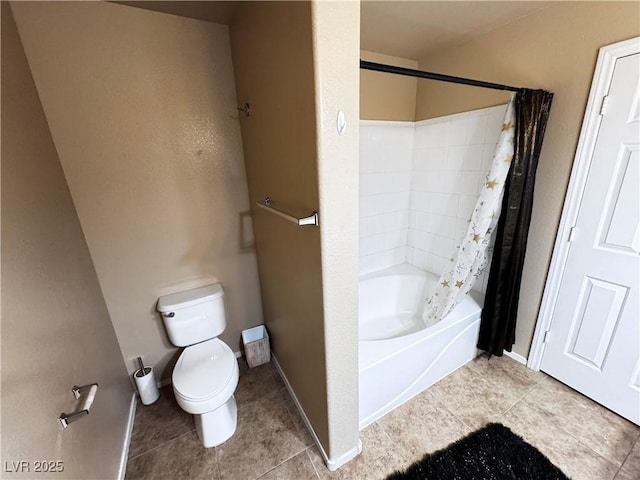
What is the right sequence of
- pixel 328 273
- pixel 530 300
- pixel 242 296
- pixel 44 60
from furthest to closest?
pixel 242 296 → pixel 530 300 → pixel 44 60 → pixel 328 273

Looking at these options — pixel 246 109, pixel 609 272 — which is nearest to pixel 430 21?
pixel 246 109

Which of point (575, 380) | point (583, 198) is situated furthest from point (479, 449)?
point (583, 198)

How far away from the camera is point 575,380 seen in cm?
166

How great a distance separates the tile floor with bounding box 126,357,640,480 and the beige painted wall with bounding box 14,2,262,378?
56 cm

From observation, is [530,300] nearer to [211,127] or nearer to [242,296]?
[242,296]

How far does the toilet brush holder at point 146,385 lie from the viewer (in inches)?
64.9

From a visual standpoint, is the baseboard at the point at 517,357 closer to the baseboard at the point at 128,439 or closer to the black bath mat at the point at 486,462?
the black bath mat at the point at 486,462

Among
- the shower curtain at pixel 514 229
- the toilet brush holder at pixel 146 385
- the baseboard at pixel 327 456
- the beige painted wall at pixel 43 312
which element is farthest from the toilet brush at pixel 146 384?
the shower curtain at pixel 514 229

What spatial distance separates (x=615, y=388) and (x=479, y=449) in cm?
91

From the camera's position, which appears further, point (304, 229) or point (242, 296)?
point (242, 296)

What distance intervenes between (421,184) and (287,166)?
65.2 inches

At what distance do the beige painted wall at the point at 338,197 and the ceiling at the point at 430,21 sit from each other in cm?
87

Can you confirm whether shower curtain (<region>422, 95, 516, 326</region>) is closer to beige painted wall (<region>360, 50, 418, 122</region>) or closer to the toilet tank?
beige painted wall (<region>360, 50, 418, 122</region>)

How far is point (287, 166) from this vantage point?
1.11 meters
